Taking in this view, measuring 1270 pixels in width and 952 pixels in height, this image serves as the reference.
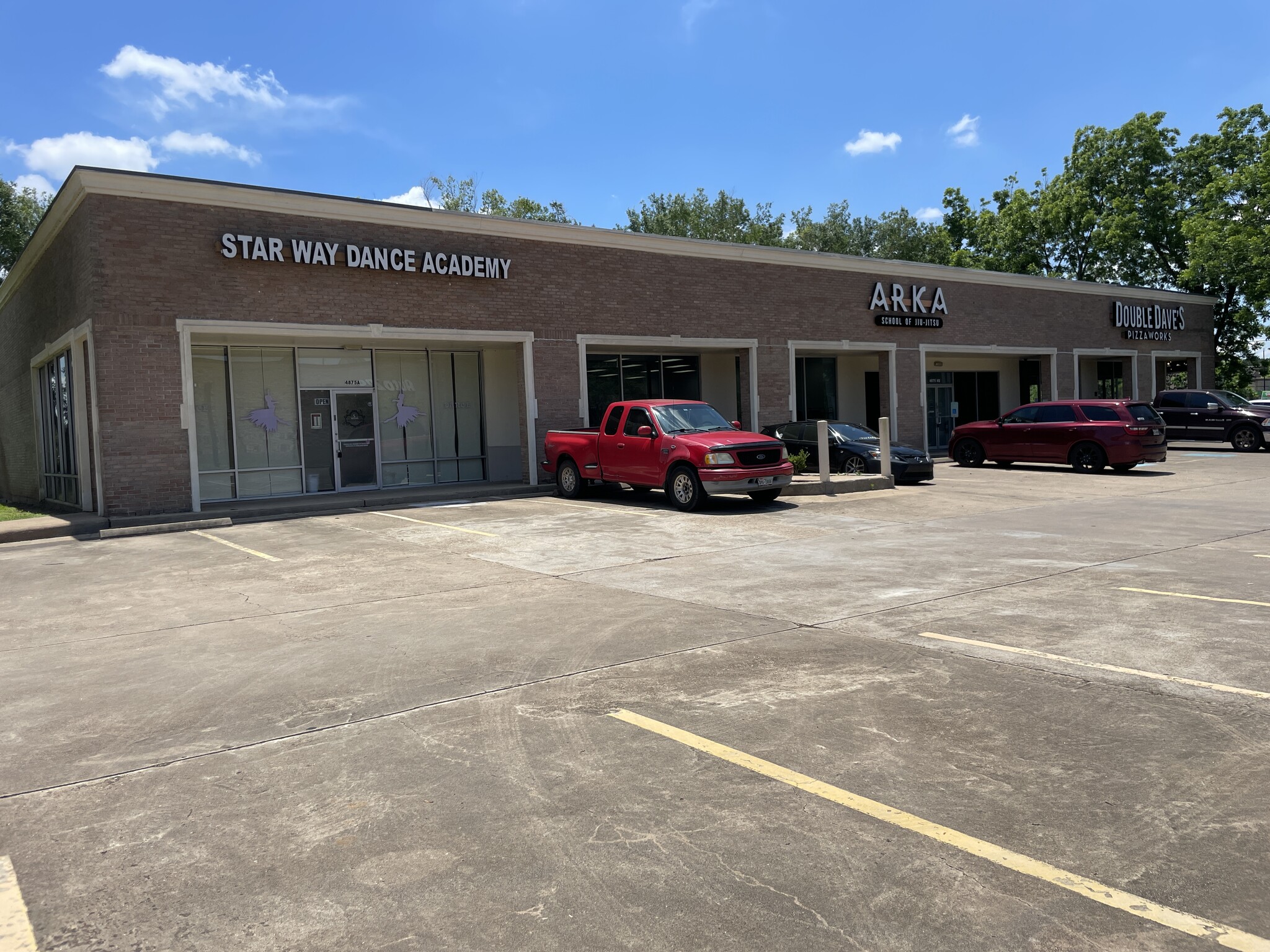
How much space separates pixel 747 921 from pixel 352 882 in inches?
57.6

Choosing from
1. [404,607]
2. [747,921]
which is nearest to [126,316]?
[404,607]

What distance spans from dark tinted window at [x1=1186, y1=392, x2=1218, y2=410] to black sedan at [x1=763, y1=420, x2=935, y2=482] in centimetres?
1394

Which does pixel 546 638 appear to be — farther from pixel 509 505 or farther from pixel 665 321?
pixel 665 321

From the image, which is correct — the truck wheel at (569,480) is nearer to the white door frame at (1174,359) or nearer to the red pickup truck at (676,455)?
the red pickup truck at (676,455)

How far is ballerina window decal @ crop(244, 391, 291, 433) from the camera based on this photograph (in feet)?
65.7

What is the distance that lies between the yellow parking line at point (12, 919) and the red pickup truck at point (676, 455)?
1286 centimetres

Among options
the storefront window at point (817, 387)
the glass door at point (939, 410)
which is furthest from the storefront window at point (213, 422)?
the glass door at point (939, 410)

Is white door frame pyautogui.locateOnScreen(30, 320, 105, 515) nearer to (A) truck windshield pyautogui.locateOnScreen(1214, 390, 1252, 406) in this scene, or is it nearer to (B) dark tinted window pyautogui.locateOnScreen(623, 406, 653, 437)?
(B) dark tinted window pyautogui.locateOnScreen(623, 406, 653, 437)

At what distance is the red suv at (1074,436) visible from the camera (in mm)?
22203

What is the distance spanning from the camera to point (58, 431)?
70.0 ft

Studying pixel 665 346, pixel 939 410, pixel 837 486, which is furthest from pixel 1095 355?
pixel 837 486

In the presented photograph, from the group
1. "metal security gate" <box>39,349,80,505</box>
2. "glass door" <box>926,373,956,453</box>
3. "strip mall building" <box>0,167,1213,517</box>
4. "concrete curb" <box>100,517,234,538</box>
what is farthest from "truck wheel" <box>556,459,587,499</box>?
"glass door" <box>926,373,956,453</box>

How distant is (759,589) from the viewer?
923 centimetres

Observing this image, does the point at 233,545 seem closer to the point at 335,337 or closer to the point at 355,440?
the point at 335,337
